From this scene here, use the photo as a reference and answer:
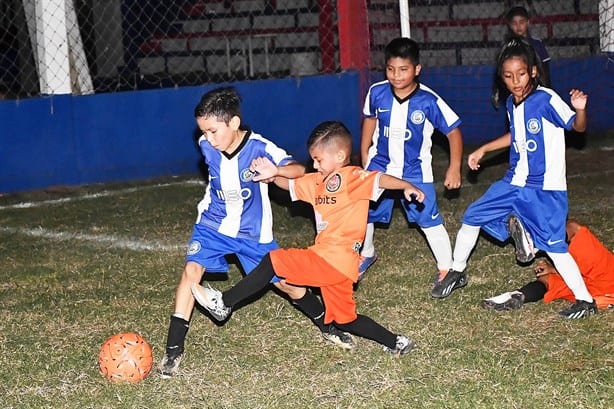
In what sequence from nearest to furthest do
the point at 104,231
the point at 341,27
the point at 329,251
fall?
the point at 329,251 → the point at 104,231 → the point at 341,27

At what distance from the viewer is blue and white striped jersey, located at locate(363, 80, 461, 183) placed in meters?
6.00

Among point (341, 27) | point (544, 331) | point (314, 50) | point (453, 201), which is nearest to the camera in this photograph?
point (544, 331)

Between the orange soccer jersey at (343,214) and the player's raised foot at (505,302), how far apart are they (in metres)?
1.02

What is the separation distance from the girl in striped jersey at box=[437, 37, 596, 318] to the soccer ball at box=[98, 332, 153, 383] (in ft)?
6.73

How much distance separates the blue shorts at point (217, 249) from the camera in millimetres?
4898

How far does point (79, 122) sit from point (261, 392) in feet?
18.5

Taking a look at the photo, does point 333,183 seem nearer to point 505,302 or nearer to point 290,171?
point 290,171

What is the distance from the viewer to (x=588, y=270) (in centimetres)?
555

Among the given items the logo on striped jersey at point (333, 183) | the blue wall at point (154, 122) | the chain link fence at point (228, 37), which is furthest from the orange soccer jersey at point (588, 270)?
the chain link fence at point (228, 37)

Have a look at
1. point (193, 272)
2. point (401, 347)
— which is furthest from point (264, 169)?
point (401, 347)

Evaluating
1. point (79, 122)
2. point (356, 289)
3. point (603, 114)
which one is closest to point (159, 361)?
point (356, 289)

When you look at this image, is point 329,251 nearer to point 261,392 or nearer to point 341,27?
point 261,392

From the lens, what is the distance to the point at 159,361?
15.7 feet

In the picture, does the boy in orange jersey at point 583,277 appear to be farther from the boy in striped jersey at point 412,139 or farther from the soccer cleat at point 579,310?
the boy in striped jersey at point 412,139
